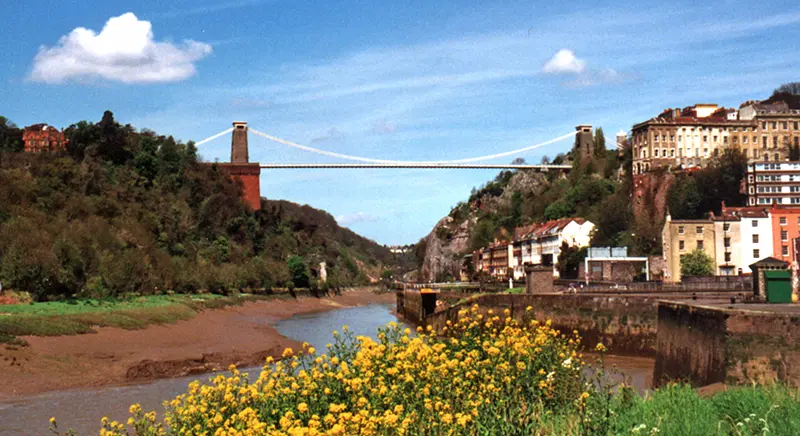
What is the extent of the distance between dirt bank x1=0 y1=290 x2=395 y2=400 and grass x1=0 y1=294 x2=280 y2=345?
1.77 ft

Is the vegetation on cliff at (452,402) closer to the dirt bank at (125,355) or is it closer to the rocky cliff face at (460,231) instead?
the dirt bank at (125,355)

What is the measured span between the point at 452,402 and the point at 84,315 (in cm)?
3246

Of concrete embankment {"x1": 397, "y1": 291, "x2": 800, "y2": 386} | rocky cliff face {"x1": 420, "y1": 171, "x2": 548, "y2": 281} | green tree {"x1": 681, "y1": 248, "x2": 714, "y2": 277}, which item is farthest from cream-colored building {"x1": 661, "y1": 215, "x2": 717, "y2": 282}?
rocky cliff face {"x1": 420, "y1": 171, "x2": 548, "y2": 281}

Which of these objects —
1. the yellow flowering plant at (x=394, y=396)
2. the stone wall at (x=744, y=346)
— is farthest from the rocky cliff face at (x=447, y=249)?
the yellow flowering plant at (x=394, y=396)

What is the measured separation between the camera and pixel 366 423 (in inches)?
339

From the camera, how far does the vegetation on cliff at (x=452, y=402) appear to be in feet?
31.2

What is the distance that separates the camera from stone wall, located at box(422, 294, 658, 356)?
34031 mm

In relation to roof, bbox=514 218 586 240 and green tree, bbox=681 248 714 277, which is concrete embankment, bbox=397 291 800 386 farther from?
roof, bbox=514 218 586 240

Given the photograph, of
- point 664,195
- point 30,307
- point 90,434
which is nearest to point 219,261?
point 664,195

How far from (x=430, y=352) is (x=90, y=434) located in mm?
10548

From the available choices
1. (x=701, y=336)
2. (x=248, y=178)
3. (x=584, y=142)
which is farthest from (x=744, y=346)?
(x=584, y=142)

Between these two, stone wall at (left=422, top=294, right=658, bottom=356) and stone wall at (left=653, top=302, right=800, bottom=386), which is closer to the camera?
stone wall at (left=653, top=302, right=800, bottom=386)

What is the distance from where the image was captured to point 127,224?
75938 mm

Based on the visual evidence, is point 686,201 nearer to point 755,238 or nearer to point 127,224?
point 755,238
